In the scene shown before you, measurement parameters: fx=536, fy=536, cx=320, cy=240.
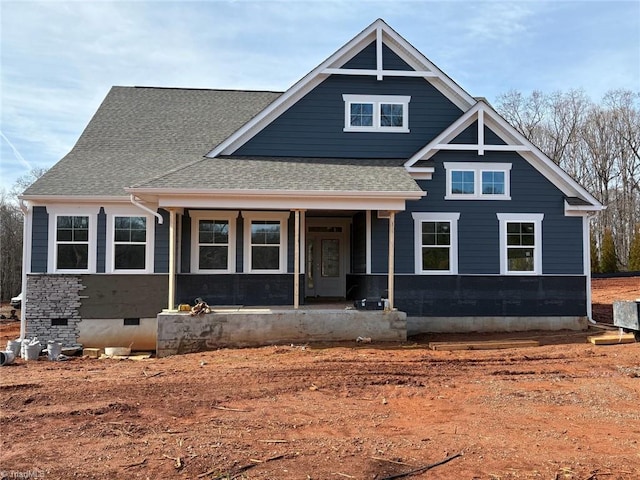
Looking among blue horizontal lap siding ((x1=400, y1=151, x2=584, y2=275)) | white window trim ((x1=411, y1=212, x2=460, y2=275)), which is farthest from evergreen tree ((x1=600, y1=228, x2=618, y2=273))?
Answer: white window trim ((x1=411, y1=212, x2=460, y2=275))

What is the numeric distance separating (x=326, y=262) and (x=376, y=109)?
4.99m

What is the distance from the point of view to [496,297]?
14.4 meters

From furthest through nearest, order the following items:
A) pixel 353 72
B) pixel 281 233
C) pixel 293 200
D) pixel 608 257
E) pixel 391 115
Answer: pixel 608 257 < pixel 391 115 < pixel 353 72 < pixel 281 233 < pixel 293 200

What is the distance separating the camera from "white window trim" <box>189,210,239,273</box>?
1420 cm

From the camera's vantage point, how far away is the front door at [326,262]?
16.8m

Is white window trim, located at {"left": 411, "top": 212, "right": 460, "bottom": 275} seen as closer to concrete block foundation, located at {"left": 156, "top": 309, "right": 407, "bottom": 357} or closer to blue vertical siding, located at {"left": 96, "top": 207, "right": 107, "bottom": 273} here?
concrete block foundation, located at {"left": 156, "top": 309, "right": 407, "bottom": 357}

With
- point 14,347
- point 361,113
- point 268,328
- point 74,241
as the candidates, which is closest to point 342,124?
point 361,113

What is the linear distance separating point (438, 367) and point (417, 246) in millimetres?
4845

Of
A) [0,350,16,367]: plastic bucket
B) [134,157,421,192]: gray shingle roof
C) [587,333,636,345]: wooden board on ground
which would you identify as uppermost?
[134,157,421,192]: gray shingle roof

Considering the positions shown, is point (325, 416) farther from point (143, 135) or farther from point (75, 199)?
point (143, 135)

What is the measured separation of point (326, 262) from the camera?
17016 millimetres

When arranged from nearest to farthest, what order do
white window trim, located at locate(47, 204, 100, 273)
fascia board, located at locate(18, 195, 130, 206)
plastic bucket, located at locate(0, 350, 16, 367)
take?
plastic bucket, located at locate(0, 350, 16, 367), fascia board, located at locate(18, 195, 130, 206), white window trim, located at locate(47, 204, 100, 273)

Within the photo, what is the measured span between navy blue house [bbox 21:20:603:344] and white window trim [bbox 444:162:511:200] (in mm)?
54

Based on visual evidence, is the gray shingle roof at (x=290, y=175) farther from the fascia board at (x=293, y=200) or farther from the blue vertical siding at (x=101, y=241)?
the blue vertical siding at (x=101, y=241)
